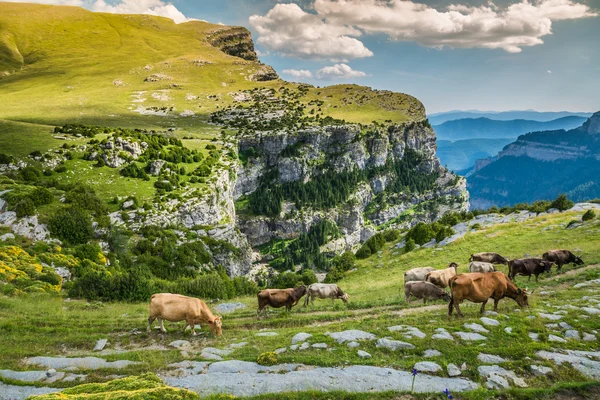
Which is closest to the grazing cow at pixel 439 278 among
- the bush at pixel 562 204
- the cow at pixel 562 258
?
the cow at pixel 562 258

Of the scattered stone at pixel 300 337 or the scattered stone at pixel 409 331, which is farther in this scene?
the scattered stone at pixel 300 337

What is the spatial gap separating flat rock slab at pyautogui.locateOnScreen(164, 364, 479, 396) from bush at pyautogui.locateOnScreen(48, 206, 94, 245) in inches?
1335

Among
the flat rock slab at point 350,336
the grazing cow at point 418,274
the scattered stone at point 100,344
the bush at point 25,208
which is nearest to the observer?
the flat rock slab at point 350,336

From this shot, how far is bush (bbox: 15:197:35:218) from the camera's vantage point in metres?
35.3

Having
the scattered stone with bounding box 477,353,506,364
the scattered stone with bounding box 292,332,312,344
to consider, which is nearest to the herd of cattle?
the scattered stone with bounding box 292,332,312,344

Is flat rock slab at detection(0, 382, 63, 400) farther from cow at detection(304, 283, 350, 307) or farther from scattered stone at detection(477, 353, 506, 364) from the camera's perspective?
cow at detection(304, 283, 350, 307)

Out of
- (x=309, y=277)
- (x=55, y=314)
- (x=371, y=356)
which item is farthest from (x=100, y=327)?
(x=309, y=277)

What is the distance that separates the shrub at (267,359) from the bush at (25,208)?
37.7 metres

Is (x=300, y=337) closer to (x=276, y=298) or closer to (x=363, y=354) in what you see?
(x=363, y=354)

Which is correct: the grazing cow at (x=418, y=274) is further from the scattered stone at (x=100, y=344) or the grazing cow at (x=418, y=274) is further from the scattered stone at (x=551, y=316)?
the scattered stone at (x=100, y=344)

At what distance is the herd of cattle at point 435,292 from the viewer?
54.5 feet

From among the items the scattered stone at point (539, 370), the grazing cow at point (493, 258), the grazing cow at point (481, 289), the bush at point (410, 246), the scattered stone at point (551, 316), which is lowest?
the bush at point (410, 246)

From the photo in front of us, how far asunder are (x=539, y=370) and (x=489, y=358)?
1523mm

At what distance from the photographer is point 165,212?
6094 cm
